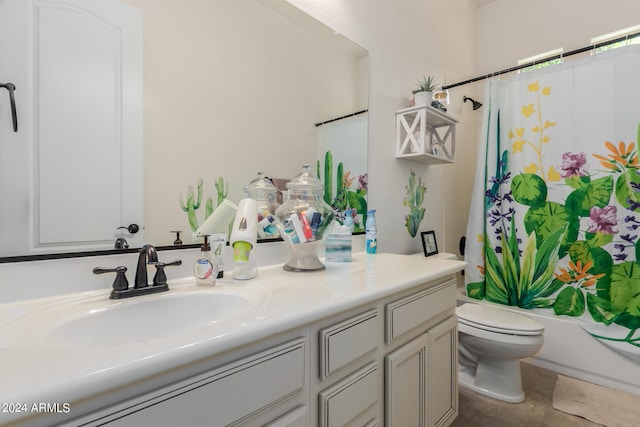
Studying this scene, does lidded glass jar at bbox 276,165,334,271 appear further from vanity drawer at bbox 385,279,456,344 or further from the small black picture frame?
the small black picture frame

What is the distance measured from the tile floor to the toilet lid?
0.40 meters

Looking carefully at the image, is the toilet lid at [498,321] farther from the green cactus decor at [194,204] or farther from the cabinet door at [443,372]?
the green cactus decor at [194,204]

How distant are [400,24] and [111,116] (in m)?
1.74

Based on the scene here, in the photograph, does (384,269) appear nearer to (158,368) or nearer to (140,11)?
(158,368)

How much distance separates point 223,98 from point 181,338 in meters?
0.82

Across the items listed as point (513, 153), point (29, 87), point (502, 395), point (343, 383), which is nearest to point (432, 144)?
point (513, 153)

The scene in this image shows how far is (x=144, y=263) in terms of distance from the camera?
81 cm

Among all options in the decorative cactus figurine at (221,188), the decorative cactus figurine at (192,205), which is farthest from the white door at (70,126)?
the decorative cactus figurine at (221,188)

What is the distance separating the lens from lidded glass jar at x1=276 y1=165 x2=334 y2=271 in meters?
1.10

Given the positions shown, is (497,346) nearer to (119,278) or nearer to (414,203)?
(414,203)

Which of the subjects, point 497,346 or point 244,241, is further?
point 497,346

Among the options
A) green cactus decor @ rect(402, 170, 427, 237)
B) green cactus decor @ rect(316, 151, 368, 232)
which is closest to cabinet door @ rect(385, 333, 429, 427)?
green cactus decor @ rect(316, 151, 368, 232)

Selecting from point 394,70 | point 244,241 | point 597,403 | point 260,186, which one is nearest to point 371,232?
point 260,186

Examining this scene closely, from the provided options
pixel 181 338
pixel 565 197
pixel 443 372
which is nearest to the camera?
pixel 181 338
